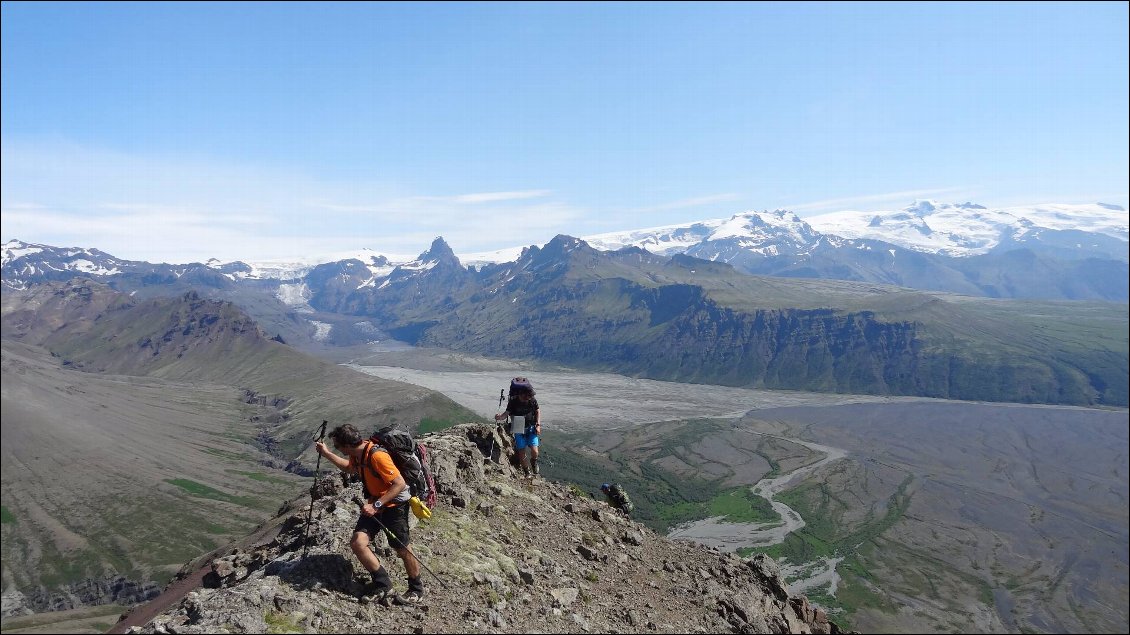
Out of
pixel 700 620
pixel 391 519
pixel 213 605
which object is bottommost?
pixel 700 620

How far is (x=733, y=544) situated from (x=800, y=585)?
1065 inches

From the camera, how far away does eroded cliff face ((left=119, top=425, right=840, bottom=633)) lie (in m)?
15.5

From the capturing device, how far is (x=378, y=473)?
1631 cm

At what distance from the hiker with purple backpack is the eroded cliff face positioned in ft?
4.41

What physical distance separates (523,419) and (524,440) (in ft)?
6.53

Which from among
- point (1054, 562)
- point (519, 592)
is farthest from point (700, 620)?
point (1054, 562)

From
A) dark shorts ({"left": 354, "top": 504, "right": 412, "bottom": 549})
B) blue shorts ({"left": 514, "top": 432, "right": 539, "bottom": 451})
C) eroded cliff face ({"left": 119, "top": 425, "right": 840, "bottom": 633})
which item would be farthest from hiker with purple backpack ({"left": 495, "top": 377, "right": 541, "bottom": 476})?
dark shorts ({"left": 354, "top": 504, "right": 412, "bottom": 549})

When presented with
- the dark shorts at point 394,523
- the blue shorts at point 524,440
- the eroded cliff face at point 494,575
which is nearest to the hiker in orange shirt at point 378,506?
the dark shorts at point 394,523

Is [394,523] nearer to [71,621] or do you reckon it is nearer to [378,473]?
[378,473]

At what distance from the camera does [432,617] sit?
16.7m

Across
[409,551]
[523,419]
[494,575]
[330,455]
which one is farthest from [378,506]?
[523,419]

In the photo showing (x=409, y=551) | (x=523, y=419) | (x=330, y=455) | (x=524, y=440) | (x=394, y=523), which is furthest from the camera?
(x=524, y=440)

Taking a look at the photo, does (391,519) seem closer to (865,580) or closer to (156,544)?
(865,580)

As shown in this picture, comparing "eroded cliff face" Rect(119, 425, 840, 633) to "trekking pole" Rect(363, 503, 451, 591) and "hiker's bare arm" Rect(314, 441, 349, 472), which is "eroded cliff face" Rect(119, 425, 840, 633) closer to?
"trekking pole" Rect(363, 503, 451, 591)
